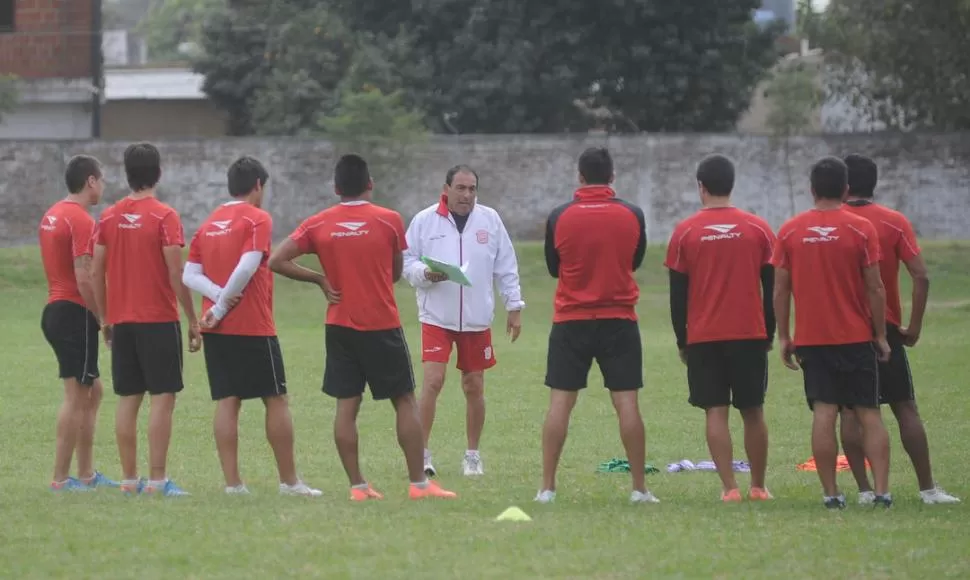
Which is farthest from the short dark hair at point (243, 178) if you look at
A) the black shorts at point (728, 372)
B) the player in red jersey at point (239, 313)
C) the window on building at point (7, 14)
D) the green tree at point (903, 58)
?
the window on building at point (7, 14)

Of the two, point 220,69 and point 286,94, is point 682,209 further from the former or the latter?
point 220,69

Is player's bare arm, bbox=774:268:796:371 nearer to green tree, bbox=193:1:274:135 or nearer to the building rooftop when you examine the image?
green tree, bbox=193:1:274:135

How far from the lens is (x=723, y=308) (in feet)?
31.3

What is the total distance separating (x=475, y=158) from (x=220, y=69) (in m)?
12.2

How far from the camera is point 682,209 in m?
37.7

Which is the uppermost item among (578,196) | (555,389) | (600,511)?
(578,196)

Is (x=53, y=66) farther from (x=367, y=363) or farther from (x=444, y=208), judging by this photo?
(x=367, y=363)

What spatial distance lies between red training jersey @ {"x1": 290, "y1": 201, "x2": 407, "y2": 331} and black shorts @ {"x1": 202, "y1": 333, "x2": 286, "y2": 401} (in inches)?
18.7

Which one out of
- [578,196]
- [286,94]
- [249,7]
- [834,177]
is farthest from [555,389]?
[249,7]

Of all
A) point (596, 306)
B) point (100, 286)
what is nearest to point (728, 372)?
point (596, 306)

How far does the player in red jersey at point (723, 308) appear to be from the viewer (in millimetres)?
9516

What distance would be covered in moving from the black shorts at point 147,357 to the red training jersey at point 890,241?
433 centimetres

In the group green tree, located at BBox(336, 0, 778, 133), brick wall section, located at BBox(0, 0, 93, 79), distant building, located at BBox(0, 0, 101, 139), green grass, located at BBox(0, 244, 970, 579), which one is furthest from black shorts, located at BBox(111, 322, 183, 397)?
brick wall section, located at BBox(0, 0, 93, 79)

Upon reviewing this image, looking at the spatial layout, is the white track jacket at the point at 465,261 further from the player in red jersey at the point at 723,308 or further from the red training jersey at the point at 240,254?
the player in red jersey at the point at 723,308
